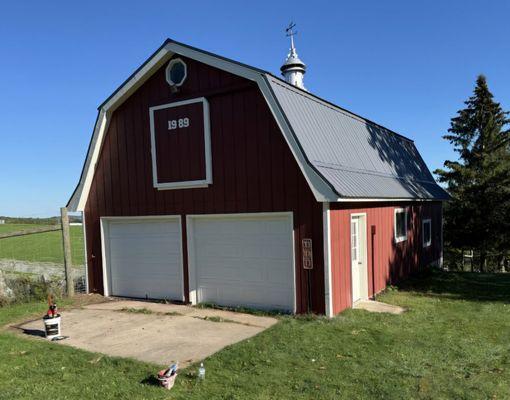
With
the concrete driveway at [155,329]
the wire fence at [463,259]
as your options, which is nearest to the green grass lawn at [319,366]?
the concrete driveway at [155,329]

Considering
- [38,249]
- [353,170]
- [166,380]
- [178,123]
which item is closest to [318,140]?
[353,170]

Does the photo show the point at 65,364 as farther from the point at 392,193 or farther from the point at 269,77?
the point at 392,193

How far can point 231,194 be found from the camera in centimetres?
912

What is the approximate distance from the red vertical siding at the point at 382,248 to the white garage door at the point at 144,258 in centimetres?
378

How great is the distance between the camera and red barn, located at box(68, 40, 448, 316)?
27.2 feet

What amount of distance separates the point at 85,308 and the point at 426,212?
11580 millimetres

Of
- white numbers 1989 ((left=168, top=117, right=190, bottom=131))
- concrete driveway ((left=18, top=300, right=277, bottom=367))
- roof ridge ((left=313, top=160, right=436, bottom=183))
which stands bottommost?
concrete driveway ((left=18, top=300, right=277, bottom=367))

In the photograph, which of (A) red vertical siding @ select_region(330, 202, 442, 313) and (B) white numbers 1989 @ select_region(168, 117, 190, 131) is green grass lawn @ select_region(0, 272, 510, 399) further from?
(B) white numbers 1989 @ select_region(168, 117, 190, 131)

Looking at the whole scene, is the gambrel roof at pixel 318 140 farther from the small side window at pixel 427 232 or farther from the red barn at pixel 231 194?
the small side window at pixel 427 232

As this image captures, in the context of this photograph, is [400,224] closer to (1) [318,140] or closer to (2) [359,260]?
(2) [359,260]

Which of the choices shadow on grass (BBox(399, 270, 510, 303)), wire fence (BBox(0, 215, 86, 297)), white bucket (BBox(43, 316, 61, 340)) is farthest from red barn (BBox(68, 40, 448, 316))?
white bucket (BBox(43, 316, 61, 340))

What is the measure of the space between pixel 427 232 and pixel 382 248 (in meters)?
5.30

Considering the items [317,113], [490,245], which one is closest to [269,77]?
[317,113]

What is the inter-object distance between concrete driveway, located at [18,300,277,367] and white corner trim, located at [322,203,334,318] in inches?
42.9
